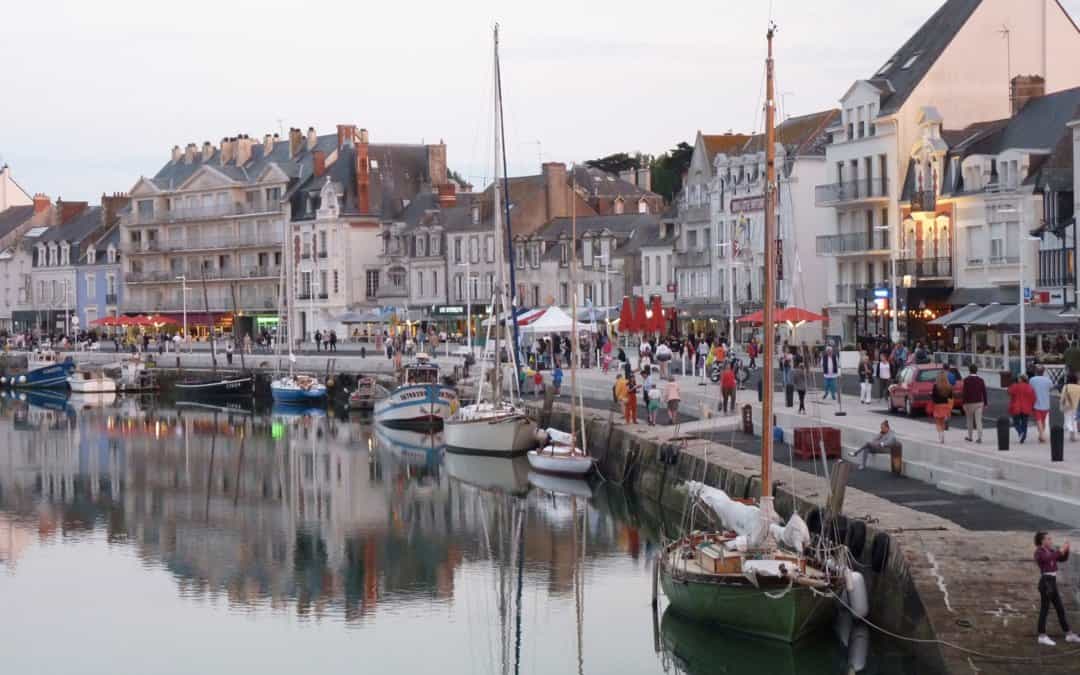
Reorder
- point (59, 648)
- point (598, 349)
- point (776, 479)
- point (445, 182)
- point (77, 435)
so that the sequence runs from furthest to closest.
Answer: point (445, 182)
point (598, 349)
point (77, 435)
point (776, 479)
point (59, 648)

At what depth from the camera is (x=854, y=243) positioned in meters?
64.8

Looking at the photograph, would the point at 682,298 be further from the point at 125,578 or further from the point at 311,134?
the point at 125,578

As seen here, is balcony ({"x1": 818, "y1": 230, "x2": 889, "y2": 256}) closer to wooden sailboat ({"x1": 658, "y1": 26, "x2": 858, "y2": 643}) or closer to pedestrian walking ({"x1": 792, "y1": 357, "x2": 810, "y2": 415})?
pedestrian walking ({"x1": 792, "y1": 357, "x2": 810, "y2": 415})

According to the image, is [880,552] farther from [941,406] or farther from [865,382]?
[865,382]

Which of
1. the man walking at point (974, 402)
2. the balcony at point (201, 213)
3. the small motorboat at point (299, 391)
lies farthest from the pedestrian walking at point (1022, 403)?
the balcony at point (201, 213)

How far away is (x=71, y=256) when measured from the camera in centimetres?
12031

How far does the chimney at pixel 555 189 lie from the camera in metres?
92.3

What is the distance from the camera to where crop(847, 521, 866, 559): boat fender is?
78.4 ft

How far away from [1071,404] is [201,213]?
284 ft

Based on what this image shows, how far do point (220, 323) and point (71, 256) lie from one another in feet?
57.0

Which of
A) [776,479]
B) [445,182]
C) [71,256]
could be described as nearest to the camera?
[776,479]

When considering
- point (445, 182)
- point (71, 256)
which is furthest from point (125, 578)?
point (71, 256)

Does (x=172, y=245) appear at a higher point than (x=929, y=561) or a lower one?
higher

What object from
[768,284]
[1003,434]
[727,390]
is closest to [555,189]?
[727,390]
